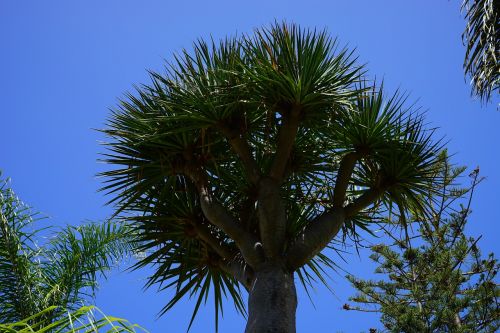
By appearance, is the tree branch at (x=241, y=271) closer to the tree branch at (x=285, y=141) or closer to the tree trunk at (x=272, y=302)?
the tree trunk at (x=272, y=302)

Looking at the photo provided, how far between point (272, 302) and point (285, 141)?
1.47 meters

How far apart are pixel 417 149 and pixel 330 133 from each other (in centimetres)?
89

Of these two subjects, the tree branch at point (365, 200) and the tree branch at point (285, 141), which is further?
the tree branch at point (365, 200)

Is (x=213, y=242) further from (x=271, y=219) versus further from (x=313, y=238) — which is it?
(x=313, y=238)

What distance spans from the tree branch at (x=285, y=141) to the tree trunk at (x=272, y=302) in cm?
93

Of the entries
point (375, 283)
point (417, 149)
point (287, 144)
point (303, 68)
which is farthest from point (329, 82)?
point (375, 283)

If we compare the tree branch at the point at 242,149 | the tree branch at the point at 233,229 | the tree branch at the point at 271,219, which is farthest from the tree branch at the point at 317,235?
the tree branch at the point at 242,149

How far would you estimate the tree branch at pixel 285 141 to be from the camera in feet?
16.3

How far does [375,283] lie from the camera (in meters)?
11.0

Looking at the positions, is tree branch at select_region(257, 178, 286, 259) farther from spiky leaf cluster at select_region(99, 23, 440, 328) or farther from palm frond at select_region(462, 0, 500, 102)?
palm frond at select_region(462, 0, 500, 102)

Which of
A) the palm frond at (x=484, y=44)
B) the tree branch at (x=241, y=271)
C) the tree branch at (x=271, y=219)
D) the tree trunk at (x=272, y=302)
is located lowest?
the tree trunk at (x=272, y=302)

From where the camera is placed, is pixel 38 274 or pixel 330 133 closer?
pixel 330 133

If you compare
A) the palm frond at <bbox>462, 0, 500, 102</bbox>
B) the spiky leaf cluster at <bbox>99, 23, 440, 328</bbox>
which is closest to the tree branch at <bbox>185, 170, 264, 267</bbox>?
the spiky leaf cluster at <bbox>99, 23, 440, 328</bbox>

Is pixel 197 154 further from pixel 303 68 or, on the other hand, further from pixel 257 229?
pixel 303 68
